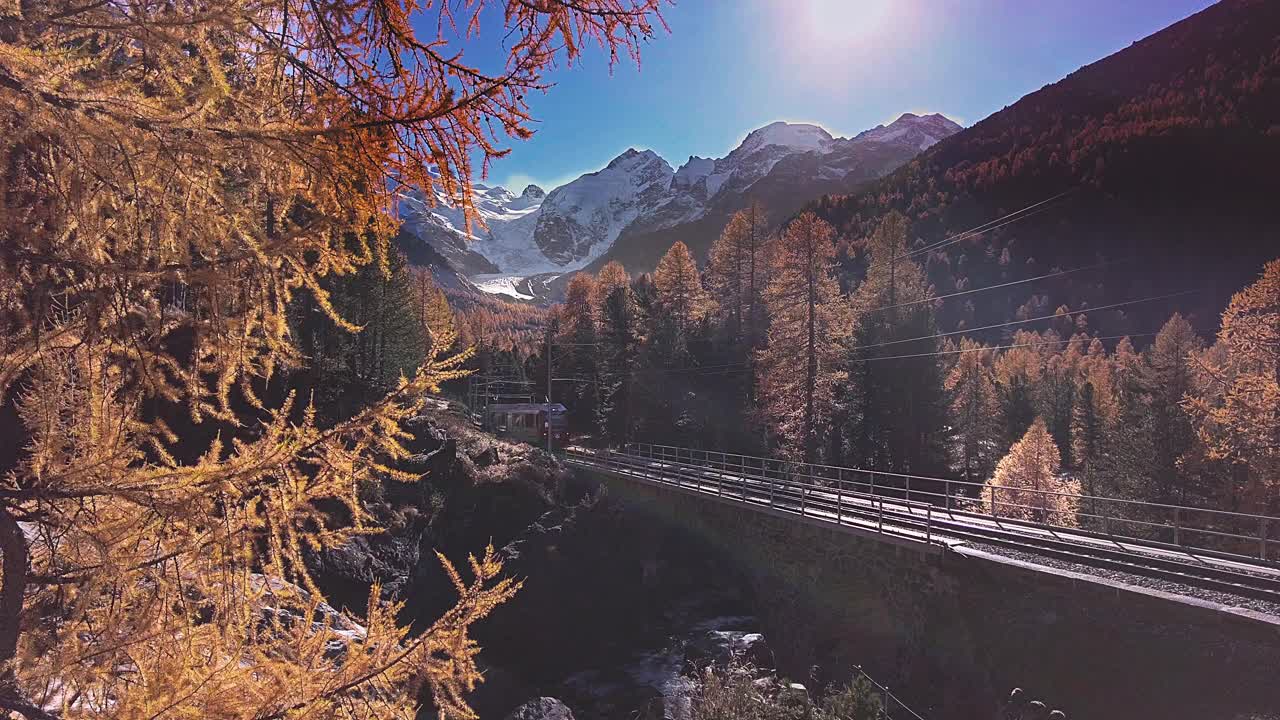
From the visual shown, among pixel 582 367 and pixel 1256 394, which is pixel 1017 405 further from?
pixel 1256 394

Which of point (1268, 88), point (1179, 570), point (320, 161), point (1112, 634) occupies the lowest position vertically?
point (1112, 634)

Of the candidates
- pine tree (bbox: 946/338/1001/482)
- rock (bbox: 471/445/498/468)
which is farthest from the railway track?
pine tree (bbox: 946/338/1001/482)

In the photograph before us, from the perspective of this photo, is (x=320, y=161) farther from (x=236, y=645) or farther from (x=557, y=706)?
(x=557, y=706)

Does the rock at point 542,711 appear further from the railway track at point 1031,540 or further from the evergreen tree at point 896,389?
the evergreen tree at point 896,389

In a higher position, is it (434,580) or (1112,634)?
(1112,634)

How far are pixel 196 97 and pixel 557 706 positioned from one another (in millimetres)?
13615

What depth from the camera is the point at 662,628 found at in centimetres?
1933

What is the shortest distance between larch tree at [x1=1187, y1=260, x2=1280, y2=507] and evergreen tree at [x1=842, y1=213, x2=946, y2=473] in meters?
13.2

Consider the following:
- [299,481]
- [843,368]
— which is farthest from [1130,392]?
[299,481]

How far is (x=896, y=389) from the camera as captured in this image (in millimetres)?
33844

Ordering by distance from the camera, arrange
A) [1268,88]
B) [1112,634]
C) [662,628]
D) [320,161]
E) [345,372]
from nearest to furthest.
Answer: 1. [320,161]
2. [1112,634]
3. [662,628]
4. [345,372]
5. [1268,88]

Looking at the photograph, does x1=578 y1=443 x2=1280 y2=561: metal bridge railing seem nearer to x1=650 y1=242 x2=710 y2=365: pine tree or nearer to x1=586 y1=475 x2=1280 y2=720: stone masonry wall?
x1=586 y1=475 x2=1280 y2=720: stone masonry wall

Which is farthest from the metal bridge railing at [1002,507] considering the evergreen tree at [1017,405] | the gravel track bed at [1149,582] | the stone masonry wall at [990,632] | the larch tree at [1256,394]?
the evergreen tree at [1017,405]

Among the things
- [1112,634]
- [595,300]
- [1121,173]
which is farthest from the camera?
[1121,173]
